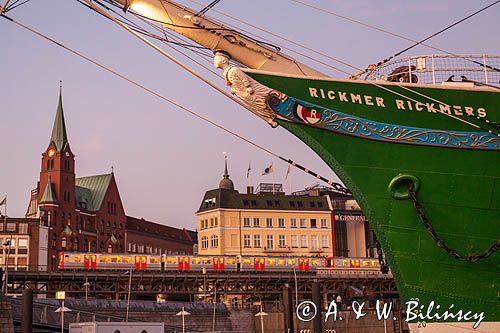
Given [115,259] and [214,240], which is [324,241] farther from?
[115,259]

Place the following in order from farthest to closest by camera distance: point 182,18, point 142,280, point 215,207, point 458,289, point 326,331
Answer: point 215,207, point 142,280, point 326,331, point 182,18, point 458,289

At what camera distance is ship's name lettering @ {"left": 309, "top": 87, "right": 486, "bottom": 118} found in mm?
19625

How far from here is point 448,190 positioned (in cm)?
1959

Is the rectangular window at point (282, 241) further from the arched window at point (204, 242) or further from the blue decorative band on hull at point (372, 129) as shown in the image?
the blue decorative band on hull at point (372, 129)

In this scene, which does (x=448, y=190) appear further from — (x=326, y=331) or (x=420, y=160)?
(x=326, y=331)

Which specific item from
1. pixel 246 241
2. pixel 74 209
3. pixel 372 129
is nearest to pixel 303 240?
pixel 246 241

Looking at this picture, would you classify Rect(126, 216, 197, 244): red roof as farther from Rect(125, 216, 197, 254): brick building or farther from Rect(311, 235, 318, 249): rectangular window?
Rect(311, 235, 318, 249): rectangular window

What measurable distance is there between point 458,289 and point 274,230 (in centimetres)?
8480

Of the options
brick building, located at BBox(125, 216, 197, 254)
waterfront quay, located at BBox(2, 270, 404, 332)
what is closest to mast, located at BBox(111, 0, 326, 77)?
waterfront quay, located at BBox(2, 270, 404, 332)

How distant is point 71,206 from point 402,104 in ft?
361

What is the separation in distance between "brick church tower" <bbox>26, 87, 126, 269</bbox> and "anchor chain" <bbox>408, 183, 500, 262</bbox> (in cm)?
9521

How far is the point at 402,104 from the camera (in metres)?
19.8

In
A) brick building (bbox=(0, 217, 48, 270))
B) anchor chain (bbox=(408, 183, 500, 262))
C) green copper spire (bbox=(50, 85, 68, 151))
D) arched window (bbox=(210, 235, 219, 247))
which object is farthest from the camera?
green copper spire (bbox=(50, 85, 68, 151))

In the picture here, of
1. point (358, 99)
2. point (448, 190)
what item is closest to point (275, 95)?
point (358, 99)
